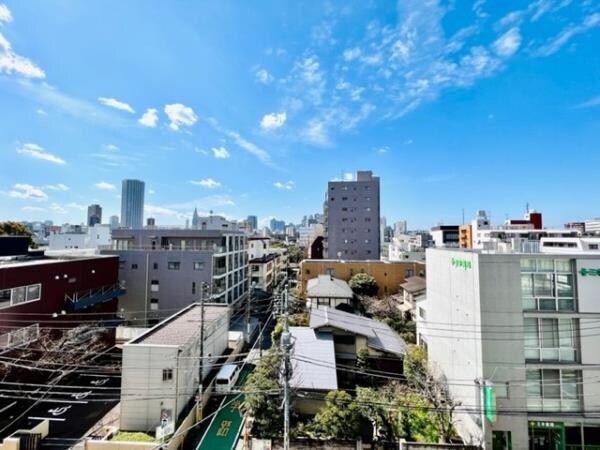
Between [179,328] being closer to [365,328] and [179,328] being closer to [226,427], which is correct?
[226,427]

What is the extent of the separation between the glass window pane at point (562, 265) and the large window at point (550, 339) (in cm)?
186

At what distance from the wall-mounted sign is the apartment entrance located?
5781mm

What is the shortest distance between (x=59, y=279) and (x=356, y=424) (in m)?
18.6

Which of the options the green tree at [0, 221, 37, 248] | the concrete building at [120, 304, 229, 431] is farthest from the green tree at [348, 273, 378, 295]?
the green tree at [0, 221, 37, 248]

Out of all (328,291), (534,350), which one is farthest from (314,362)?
(328,291)

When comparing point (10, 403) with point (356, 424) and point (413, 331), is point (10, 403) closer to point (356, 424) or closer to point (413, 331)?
point (356, 424)

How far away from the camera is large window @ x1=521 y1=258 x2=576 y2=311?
444 inches

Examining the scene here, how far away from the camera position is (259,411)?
37.8 feet

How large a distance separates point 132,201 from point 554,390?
185320mm

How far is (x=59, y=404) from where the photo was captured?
15.5 m

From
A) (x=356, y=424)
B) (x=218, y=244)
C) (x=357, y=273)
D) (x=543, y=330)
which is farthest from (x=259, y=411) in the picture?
(x=357, y=273)

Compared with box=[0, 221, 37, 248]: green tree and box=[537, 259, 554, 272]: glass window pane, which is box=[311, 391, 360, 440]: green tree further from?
box=[0, 221, 37, 248]: green tree

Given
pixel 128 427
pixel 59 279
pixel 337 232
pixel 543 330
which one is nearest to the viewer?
pixel 543 330

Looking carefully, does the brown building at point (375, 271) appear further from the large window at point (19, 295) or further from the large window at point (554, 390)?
the large window at point (19, 295)
